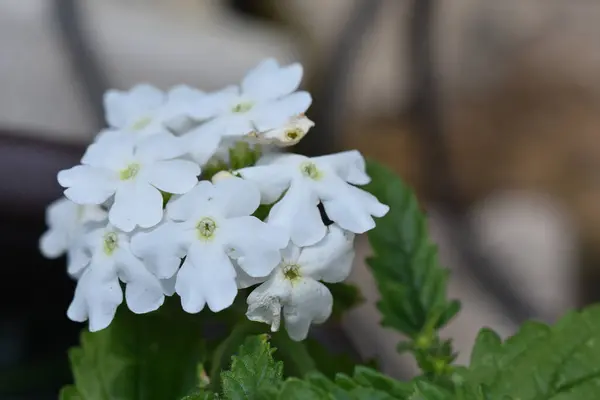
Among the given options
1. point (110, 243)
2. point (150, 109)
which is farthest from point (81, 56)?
point (110, 243)

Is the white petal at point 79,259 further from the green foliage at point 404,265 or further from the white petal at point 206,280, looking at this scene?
the green foliage at point 404,265

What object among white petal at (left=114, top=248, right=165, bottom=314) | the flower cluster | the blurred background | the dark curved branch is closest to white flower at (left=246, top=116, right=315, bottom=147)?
the flower cluster

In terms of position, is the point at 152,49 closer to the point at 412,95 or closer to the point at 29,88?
the point at 29,88

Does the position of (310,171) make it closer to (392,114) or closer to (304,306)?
(304,306)

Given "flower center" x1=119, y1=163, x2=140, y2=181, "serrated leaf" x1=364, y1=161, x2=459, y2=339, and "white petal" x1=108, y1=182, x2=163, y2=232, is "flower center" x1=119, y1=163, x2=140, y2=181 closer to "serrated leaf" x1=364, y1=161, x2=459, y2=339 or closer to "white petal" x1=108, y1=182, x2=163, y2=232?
"white petal" x1=108, y1=182, x2=163, y2=232

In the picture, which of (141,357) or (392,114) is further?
(392,114)

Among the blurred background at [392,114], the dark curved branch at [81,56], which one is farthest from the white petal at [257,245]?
the dark curved branch at [81,56]
